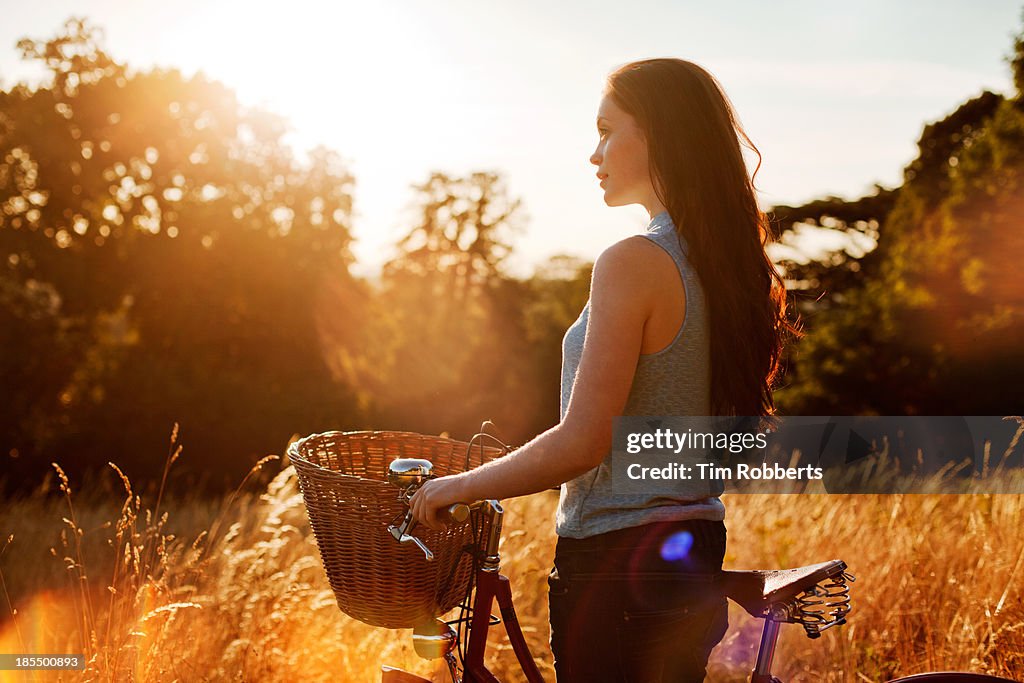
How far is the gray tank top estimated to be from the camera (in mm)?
1691

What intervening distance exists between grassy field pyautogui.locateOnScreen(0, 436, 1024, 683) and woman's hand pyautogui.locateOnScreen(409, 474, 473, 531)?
5.43 ft

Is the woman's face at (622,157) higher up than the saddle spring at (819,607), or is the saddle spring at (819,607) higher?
the woman's face at (622,157)

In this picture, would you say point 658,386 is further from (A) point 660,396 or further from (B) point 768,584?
(B) point 768,584

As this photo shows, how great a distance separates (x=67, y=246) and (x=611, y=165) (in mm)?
27041

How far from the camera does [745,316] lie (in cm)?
175

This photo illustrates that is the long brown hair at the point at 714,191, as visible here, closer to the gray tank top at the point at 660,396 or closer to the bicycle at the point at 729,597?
the gray tank top at the point at 660,396

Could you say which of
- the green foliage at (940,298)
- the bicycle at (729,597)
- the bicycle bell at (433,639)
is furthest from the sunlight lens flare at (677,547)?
the green foliage at (940,298)

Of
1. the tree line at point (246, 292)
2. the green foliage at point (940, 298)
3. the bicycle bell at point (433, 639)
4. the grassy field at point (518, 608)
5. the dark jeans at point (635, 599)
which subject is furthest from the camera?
the tree line at point (246, 292)

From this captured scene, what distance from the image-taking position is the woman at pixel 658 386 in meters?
1.65

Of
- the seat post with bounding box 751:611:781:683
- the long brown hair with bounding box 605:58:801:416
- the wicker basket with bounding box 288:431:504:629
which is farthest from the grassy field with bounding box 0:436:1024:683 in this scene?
the long brown hair with bounding box 605:58:801:416

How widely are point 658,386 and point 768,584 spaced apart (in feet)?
2.18

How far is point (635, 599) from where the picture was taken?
1.74 meters

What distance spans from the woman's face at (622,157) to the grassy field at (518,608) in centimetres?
205

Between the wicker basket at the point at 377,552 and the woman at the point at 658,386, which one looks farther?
the wicker basket at the point at 377,552
